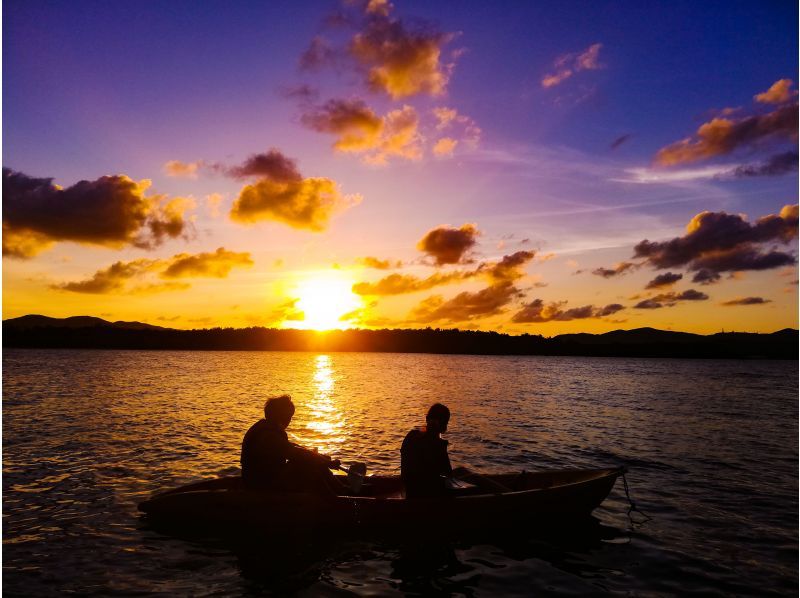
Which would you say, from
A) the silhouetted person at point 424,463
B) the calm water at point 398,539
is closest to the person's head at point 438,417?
the silhouetted person at point 424,463

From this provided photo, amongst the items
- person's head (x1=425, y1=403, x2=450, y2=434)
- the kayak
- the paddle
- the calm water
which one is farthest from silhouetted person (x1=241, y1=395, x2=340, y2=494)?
person's head (x1=425, y1=403, x2=450, y2=434)

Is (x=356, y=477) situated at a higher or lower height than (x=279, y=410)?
lower

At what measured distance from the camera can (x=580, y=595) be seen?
9461 millimetres

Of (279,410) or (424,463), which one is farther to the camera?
(424,463)

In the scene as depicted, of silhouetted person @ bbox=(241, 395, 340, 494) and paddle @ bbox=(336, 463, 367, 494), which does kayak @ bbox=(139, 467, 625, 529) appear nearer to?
silhouetted person @ bbox=(241, 395, 340, 494)

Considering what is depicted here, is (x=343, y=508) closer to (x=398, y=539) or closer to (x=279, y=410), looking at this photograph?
(x=398, y=539)

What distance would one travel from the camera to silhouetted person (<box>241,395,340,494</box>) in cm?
1138

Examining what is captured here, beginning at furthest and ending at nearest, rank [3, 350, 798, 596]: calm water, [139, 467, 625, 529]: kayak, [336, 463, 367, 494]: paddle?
[336, 463, 367, 494]: paddle < [139, 467, 625, 529]: kayak < [3, 350, 798, 596]: calm water

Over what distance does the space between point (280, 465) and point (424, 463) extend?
3390 mm

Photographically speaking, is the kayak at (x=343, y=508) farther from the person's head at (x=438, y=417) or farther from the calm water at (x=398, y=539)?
the person's head at (x=438, y=417)

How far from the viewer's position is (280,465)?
11.7 metres

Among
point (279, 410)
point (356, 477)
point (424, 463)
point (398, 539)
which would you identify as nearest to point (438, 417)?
point (424, 463)

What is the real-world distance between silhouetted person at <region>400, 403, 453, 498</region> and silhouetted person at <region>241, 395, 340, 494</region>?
71.3 inches

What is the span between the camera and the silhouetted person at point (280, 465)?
11.4 m
